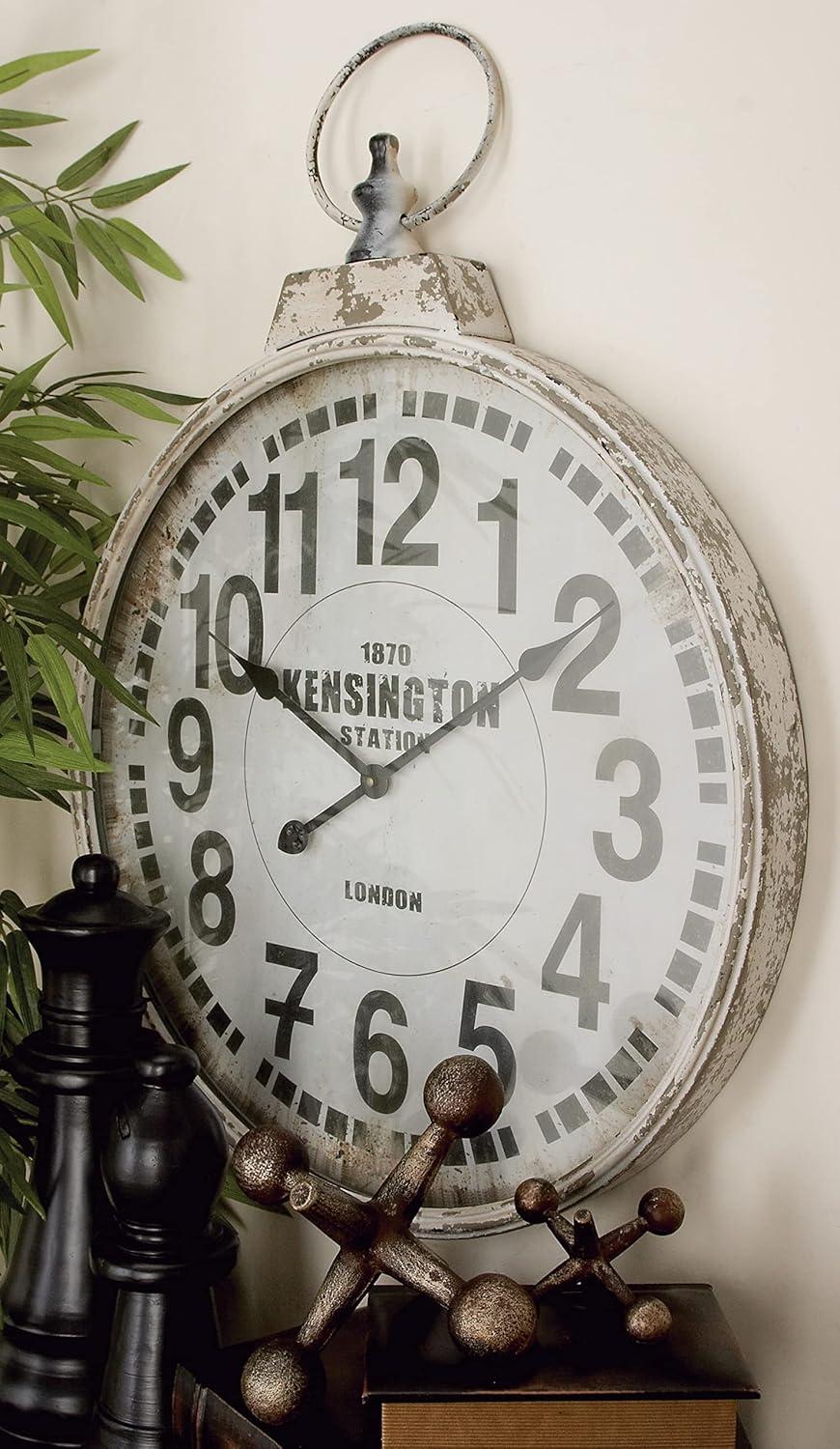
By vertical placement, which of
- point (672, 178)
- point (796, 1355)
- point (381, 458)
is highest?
point (672, 178)

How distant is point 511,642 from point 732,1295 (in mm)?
416

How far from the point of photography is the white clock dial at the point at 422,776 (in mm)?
772

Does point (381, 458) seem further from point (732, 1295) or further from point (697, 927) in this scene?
point (732, 1295)

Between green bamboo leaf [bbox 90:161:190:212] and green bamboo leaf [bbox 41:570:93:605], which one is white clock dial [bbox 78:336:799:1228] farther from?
green bamboo leaf [bbox 90:161:190:212]

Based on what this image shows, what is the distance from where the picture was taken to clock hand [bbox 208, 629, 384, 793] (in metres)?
0.92

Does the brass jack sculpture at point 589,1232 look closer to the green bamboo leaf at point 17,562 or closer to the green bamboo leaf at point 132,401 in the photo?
the green bamboo leaf at point 17,562

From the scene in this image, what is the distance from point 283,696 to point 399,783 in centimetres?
11

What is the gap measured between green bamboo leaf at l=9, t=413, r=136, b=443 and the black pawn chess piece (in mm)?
428

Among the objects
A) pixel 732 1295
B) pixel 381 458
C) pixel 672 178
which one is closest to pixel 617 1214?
pixel 732 1295

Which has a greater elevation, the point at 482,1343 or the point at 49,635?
the point at 49,635

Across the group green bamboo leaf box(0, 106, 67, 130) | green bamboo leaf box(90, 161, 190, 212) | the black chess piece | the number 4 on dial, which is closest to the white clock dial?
the number 4 on dial

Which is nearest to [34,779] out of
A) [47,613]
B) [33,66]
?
[47,613]

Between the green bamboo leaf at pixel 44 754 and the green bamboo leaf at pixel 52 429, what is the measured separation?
0.69 feet

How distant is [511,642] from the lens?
0.83 metres
